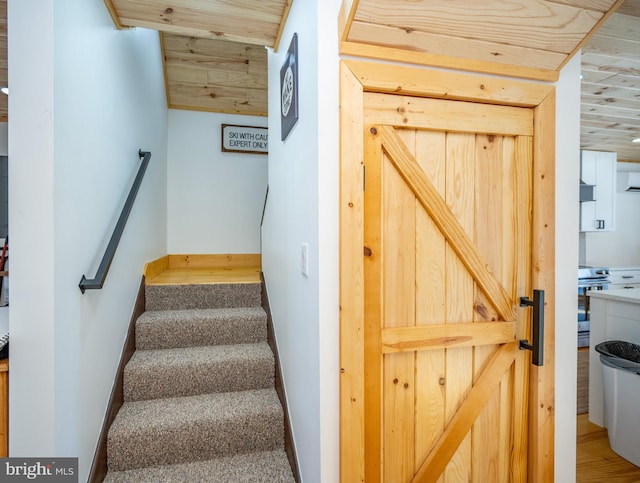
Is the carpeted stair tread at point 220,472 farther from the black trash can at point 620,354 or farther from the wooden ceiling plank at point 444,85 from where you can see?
the black trash can at point 620,354

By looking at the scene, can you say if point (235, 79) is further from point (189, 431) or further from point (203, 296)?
point (189, 431)

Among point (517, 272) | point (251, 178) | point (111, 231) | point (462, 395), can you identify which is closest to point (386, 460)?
point (462, 395)

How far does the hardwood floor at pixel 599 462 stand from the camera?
1902 mm

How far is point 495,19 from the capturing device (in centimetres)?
122

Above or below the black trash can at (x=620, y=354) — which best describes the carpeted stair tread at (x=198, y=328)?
above

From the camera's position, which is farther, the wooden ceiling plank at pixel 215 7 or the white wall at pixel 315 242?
the wooden ceiling plank at pixel 215 7

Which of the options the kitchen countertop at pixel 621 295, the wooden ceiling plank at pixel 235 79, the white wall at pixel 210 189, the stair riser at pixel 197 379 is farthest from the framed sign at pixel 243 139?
the kitchen countertop at pixel 621 295

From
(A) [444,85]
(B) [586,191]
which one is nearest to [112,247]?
(A) [444,85]

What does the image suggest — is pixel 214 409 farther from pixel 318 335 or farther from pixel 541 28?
pixel 541 28

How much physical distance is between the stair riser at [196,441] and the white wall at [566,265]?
1.33 metres

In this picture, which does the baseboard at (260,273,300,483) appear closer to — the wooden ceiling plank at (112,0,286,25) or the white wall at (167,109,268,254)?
the white wall at (167,109,268,254)

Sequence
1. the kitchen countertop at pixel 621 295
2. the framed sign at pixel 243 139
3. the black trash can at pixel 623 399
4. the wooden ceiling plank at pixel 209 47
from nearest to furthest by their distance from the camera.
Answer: the black trash can at pixel 623 399 < the kitchen countertop at pixel 621 295 < the wooden ceiling plank at pixel 209 47 < the framed sign at pixel 243 139

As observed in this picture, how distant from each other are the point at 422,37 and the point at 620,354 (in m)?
2.53

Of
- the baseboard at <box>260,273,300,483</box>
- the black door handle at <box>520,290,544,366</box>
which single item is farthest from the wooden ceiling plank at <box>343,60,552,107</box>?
the baseboard at <box>260,273,300,483</box>
